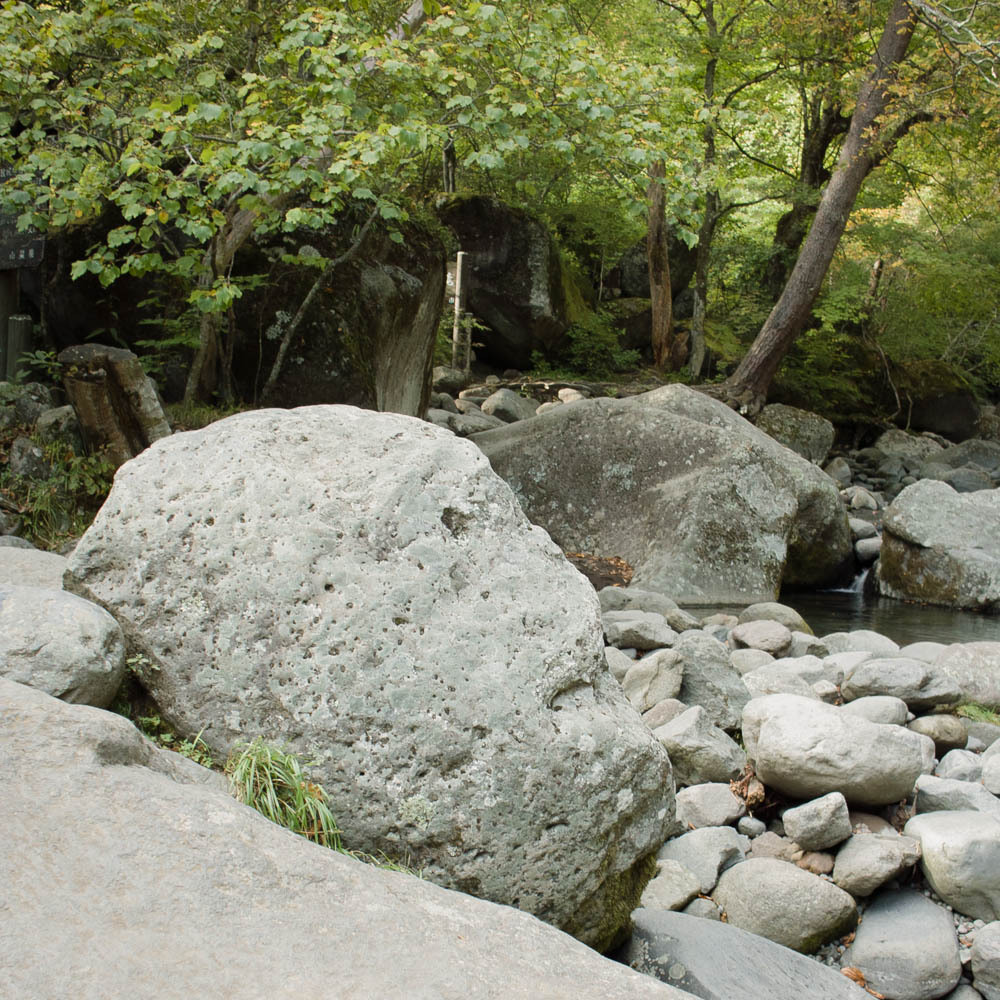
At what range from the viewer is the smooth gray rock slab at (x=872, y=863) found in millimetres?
3787

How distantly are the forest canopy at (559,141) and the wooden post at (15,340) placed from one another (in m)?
0.74

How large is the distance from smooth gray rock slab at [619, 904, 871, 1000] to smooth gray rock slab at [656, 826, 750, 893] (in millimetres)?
459

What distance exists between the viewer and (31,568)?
390 centimetres

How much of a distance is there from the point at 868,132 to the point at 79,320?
9.23 metres

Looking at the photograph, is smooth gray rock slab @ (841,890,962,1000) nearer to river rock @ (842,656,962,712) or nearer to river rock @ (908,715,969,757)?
river rock @ (908,715,969,757)

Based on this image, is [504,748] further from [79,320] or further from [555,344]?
[555,344]

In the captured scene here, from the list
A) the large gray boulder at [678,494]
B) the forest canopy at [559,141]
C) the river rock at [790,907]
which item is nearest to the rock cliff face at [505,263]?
the forest canopy at [559,141]

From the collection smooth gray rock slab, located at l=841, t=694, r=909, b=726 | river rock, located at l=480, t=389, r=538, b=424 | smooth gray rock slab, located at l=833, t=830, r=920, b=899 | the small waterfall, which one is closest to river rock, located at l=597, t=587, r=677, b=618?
smooth gray rock slab, located at l=841, t=694, r=909, b=726

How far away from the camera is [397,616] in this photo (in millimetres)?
3059

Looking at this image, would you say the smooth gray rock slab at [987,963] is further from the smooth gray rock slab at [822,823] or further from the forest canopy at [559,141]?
the forest canopy at [559,141]

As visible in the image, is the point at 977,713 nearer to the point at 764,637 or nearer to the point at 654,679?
the point at 764,637

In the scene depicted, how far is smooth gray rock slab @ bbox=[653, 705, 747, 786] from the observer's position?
4.54 m

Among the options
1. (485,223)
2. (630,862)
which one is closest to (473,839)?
(630,862)

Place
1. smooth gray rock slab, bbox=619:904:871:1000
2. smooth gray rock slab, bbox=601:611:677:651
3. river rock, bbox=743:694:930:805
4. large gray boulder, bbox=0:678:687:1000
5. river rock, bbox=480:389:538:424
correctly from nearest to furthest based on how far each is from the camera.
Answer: large gray boulder, bbox=0:678:687:1000 → smooth gray rock slab, bbox=619:904:871:1000 → river rock, bbox=743:694:930:805 → smooth gray rock slab, bbox=601:611:677:651 → river rock, bbox=480:389:538:424
